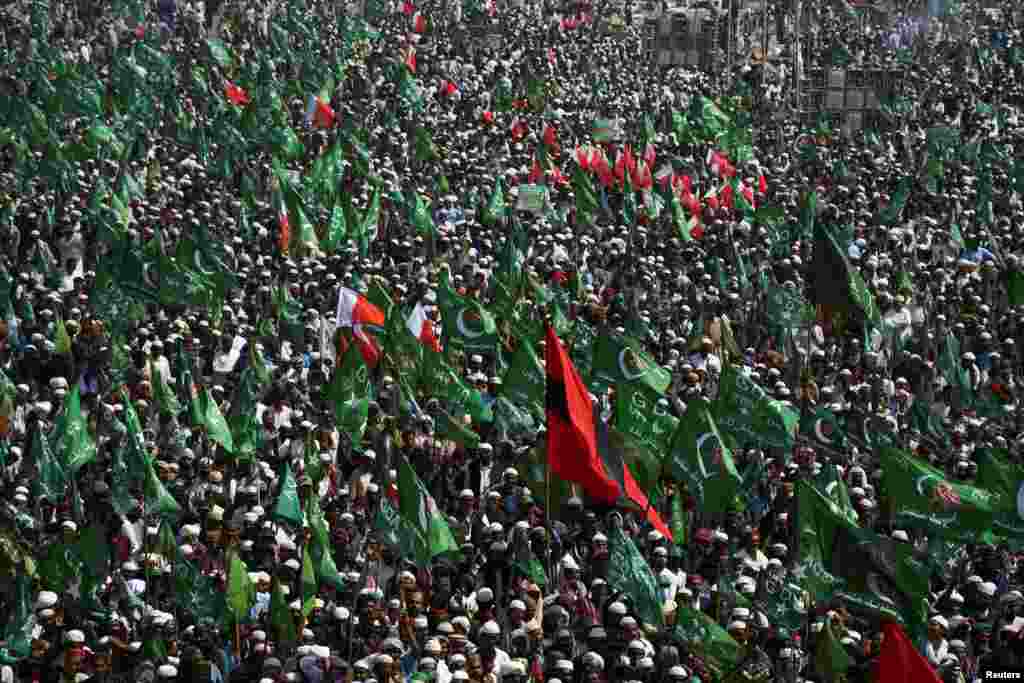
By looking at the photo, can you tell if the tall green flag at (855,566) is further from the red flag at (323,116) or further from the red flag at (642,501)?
the red flag at (323,116)

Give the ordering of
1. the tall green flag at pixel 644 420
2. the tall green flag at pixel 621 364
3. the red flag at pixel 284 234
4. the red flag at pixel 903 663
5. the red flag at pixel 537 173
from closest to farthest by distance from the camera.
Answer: the red flag at pixel 903 663 → the tall green flag at pixel 644 420 → the tall green flag at pixel 621 364 → the red flag at pixel 284 234 → the red flag at pixel 537 173

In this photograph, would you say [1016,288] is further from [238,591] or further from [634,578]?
[238,591]

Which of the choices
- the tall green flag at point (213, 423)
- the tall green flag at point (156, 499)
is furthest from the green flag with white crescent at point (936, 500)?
the tall green flag at point (213, 423)

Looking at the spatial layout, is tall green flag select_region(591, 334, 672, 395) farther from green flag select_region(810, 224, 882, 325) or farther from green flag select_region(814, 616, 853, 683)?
green flag select_region(814, 616, 853, 683)

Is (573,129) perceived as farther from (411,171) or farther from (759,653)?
(759,653)

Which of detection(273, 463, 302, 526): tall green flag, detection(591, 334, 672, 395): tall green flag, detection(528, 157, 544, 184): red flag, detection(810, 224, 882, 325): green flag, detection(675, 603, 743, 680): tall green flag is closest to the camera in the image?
detection(675, 603, 743, 680): tall green flag

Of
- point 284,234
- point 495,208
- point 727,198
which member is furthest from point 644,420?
point 727,198

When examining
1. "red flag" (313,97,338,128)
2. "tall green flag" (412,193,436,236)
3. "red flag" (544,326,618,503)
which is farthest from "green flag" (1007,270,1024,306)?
"red flag" (313,97,338,128)
